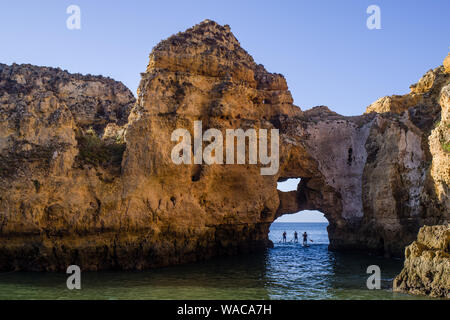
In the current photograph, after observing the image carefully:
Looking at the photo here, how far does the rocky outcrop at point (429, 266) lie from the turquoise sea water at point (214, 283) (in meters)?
0.59

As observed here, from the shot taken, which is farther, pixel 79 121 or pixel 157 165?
pixel 79 121

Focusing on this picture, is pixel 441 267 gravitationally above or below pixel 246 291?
above

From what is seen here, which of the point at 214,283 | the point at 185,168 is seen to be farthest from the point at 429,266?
the point at 185,168

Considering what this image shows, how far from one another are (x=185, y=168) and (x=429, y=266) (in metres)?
12.9

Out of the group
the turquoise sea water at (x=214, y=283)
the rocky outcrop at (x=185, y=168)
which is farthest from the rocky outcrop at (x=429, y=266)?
the rocky outcrop at (x=185, y=168)

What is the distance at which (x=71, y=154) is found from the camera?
63.5 ft

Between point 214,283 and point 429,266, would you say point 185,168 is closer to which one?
point 214,283

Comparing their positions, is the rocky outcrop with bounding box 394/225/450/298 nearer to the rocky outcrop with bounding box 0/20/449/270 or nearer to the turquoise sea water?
the turquoise sea water

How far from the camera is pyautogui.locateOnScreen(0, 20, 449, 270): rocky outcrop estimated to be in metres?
18.3

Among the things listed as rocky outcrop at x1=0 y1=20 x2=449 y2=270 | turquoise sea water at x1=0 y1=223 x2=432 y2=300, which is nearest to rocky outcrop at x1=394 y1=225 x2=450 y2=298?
turquoise sea water at x1=0 y1=223 x2=432 y2=300

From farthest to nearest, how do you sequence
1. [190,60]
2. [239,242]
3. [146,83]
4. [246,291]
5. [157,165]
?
[239,242] → [190,60] → [146,83] → [157,165] → [246,291]
